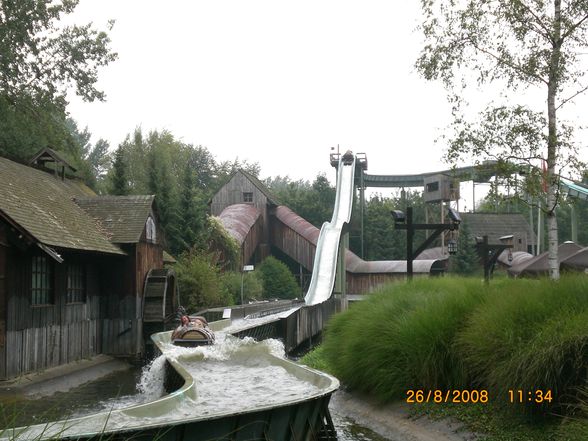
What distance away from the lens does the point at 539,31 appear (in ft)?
47.4

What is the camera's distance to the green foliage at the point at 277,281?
42.6 metres

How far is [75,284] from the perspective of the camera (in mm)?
19703

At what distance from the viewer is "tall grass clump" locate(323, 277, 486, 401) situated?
392 inches

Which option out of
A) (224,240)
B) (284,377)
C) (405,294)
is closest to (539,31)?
(405,294)

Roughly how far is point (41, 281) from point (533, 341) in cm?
1313

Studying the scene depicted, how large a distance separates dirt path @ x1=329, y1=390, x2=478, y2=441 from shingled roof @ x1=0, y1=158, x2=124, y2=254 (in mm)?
7897

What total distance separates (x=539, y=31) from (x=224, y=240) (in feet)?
87.4

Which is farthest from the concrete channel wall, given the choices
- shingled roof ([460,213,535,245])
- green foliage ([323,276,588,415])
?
shingled roof ([460,213,535,245])

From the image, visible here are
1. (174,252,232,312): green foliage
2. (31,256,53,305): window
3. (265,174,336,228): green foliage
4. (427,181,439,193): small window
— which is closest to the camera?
(31,256,53,305): window

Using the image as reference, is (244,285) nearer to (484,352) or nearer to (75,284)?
(75,284)

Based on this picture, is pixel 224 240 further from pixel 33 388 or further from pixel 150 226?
pixel 33 388

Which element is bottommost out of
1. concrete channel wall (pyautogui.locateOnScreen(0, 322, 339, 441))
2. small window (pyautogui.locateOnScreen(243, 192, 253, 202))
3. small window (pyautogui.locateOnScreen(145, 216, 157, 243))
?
concrete channel wall (pyautogui.locateOnScreen(0, 322, 339, 441))

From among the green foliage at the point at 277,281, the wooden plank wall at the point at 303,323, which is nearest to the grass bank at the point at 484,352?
the wooden plank wall at the point at 303,323

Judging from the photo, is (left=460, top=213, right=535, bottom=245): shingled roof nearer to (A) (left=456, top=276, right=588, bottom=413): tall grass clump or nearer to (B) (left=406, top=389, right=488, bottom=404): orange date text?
(B) (left=406, top=389, right=488, bottom=404): orange date text
